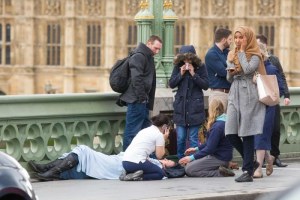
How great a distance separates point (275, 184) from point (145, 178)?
1545 mm

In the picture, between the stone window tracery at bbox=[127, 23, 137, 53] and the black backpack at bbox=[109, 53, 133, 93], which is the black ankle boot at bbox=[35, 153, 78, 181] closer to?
the black backpack at bbox=[109, 53, 133, 93]

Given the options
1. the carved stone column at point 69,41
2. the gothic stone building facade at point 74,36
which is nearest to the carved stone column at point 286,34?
the gothic stone building facade at point 74,36

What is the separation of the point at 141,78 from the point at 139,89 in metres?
0.14

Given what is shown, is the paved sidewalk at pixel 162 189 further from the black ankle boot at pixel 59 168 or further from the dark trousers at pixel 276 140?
the dark trousers at pixel 276 140

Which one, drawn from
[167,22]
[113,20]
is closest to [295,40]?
[113,20]

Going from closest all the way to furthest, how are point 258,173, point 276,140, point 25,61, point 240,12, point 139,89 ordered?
point 258,173
point 139,89
point 276,140
point 240,12
point 25,61

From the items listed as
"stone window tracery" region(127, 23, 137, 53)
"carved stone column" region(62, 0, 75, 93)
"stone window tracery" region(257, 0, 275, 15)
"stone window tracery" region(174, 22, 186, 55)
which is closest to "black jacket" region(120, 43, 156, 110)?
"stone window tracery" region(257, 0, 275, 15)

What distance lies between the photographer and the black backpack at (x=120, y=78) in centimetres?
2103

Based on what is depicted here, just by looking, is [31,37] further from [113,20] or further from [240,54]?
[240,54]

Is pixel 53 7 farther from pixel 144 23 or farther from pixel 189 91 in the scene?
pixel 189 91

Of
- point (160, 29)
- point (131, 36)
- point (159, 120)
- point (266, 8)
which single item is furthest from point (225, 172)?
point (131, 36)

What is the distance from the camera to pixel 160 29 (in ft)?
77.2

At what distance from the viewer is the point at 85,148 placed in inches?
797

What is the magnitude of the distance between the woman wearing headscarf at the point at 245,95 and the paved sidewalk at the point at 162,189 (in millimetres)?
504
